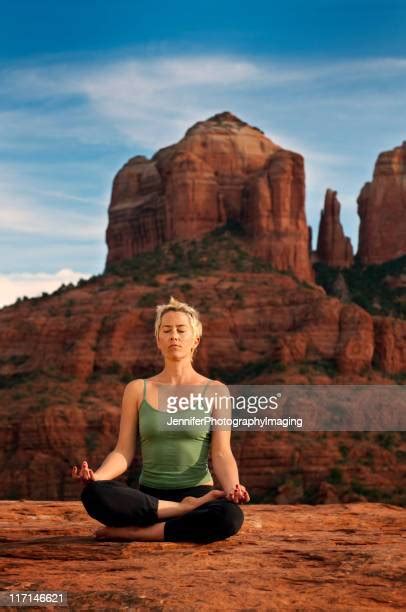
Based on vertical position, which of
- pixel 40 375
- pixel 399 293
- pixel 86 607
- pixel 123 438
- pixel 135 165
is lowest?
pixel 86 607

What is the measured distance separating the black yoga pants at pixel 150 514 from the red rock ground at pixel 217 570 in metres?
0.13

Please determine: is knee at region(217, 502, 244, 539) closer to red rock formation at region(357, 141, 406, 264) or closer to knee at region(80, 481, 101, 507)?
knee at region(80, 481, 101, 507)

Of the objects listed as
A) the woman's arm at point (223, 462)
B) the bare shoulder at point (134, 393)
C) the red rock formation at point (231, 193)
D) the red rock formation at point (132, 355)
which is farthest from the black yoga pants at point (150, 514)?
the red rock formation at point (231, 193)

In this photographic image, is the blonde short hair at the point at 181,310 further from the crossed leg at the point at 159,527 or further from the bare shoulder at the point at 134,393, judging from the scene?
the crossed leg at the point at 159,527

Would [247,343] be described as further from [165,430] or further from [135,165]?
[165,430]

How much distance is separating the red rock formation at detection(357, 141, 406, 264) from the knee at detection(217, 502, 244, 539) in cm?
10279

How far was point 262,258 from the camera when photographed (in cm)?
9144

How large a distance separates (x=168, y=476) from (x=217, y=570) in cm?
188

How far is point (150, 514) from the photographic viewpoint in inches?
394

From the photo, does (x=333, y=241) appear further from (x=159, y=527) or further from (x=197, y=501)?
(x=159, y=527)

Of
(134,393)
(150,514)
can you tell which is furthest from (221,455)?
(134,393)

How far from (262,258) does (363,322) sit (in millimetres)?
20105

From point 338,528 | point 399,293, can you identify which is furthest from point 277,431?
point 338,528

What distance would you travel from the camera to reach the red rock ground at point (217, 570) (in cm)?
790
